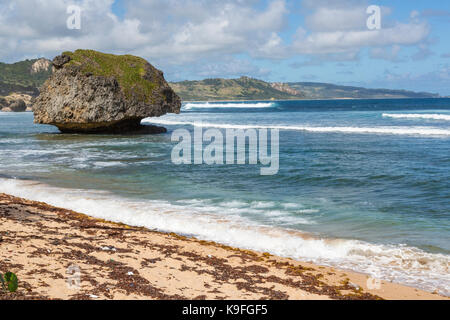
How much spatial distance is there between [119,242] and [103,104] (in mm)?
24311

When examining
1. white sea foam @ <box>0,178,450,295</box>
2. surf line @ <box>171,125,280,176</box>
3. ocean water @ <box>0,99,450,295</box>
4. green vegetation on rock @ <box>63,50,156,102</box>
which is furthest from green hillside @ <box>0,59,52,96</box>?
white sea foam @ <box>0,178,450,295</box>

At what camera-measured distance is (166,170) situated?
17062 mm

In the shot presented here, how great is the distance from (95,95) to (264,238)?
2512 cm

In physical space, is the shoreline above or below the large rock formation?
below

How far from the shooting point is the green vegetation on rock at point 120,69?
3183 centimetres

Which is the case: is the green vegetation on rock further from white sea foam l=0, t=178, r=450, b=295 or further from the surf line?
white sea foam l=0, t=178, r=450, b=295

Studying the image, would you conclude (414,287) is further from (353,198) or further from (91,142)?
(91,142)

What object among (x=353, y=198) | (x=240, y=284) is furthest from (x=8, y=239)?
(x=353, y=198)

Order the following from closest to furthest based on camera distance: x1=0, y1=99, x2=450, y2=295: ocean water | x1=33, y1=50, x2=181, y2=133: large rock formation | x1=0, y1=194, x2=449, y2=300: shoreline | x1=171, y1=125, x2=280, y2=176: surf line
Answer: x1=0, y1=194, x2=449, y2=300: shoreline, x1=0, y1=99, x2=450, y2=295: ocean water, x1=171, y1=125, x2=280, y2=176: surf line, x1=33, y1=50, x2=181, y2=133: large rock formation

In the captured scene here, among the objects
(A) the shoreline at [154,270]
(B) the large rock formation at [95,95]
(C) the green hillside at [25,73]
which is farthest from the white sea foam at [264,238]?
(C) the green hillside at [25,73]

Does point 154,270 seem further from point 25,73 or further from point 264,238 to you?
point 25,73

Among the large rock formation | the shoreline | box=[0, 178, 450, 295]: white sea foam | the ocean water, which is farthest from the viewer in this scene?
the large rock formation

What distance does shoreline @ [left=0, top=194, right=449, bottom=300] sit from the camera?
5566mm

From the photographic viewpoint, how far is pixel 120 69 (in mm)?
33219
